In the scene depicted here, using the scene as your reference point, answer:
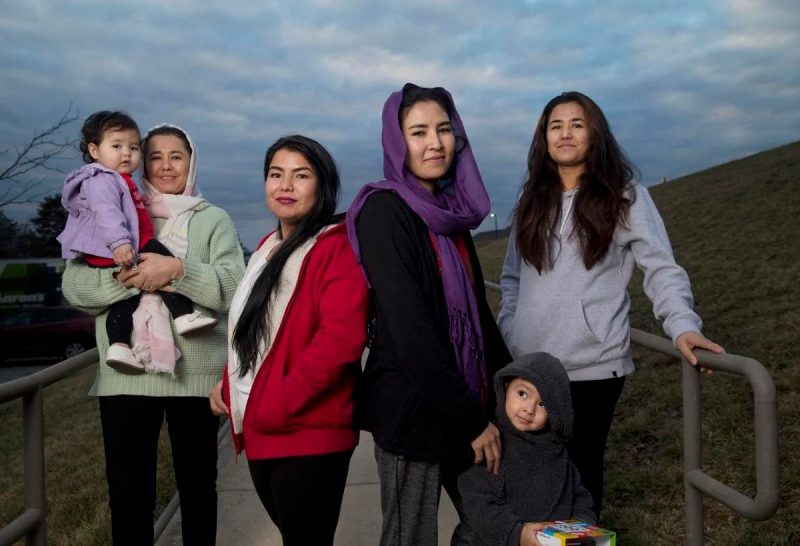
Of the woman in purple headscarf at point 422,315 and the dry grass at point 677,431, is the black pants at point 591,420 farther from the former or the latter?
the dry grass at point 677,431

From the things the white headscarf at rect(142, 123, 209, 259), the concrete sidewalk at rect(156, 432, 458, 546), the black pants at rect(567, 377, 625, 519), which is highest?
the white headscarf at rect(142, 123, 209, 259)

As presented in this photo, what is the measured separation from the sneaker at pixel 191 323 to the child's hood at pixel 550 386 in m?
1.09

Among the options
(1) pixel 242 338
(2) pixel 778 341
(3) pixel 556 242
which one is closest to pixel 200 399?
(1) pixel 242 338

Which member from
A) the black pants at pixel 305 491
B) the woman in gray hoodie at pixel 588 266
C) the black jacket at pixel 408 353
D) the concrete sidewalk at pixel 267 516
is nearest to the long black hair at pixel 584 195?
the woman in gray hoodie at pixel 588 266

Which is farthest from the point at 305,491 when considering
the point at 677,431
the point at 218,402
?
the point at 677,431

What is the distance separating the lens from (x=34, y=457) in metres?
2.25

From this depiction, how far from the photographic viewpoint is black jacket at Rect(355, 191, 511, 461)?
198 centimetres

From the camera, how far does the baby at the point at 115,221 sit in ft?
8.54

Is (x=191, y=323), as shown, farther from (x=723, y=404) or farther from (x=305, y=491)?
(x=723, y=404)

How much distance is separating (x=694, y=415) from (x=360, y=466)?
311 cm

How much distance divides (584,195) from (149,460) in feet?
5.63

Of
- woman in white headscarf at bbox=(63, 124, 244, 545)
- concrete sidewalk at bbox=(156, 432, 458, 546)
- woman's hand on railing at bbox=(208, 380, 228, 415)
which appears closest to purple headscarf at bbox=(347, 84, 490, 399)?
woman's hand on railing at bbox=(208, 380, 228, 415)

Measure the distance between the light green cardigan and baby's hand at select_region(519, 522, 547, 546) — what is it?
49.1 inches

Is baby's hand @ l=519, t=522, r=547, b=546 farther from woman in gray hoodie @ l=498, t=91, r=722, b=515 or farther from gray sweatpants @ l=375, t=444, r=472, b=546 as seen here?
woman in gray hoodie @ l=498, t=91, r=722, b=515
